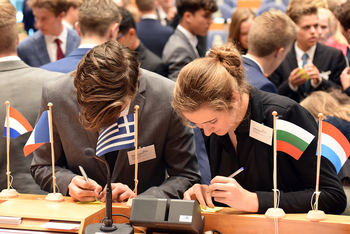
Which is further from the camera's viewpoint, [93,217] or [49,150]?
[49,150]

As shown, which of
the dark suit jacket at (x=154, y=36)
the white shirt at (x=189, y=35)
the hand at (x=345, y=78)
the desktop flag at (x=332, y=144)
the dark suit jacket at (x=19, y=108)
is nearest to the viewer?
the desktop flag at (x=332, y=144)

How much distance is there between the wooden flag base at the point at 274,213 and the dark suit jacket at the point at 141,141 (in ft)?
1.65

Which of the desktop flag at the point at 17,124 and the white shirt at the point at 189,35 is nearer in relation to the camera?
the desktop flag at the point at 17,124

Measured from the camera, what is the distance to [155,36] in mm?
4707

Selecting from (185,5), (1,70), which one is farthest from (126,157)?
(185,5)

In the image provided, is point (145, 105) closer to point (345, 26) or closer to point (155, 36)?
point (345, 26)

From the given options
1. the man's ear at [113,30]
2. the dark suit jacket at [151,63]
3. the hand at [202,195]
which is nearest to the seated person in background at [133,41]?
the dark suit jacket at [151,63]

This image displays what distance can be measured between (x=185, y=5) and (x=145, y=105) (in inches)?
104

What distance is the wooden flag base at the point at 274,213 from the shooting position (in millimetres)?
1497

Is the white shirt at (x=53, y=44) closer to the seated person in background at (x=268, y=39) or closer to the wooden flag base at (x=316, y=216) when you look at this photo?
the seated person in background at (x=268, y=39)

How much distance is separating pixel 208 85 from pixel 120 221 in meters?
0.69

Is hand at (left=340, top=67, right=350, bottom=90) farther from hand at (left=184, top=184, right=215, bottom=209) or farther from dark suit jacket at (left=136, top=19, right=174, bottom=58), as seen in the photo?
hand at (left=184, top=184, right=215, bottom=209)

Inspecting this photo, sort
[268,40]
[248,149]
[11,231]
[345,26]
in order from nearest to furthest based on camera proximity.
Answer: [11,231] < [248,149] < [268,40] < [345,26]

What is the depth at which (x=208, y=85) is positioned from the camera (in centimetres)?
157
